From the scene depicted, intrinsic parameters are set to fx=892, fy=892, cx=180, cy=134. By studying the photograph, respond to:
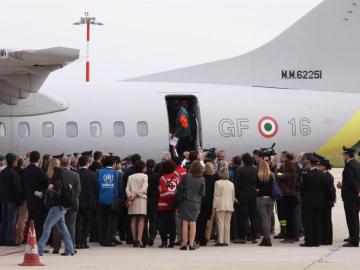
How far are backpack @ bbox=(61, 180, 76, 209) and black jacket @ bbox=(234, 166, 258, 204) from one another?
3.73m

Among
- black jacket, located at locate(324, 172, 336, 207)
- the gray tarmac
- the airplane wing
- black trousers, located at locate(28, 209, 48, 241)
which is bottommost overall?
the gray tarmac

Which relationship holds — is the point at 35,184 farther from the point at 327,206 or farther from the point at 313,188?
the point at 327,206

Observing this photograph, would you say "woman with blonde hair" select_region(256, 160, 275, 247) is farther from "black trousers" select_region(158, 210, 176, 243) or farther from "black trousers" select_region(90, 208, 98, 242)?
"black trousers" select_region(90, 208, 98, 242)

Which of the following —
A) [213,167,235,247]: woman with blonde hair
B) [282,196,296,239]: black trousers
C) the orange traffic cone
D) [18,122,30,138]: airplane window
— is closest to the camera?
the orange traffic cone

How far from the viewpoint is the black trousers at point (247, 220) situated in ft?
58.8

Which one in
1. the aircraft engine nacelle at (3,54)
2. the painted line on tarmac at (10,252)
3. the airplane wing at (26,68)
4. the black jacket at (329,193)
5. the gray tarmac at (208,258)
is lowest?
the gray tarmac at (208,258)

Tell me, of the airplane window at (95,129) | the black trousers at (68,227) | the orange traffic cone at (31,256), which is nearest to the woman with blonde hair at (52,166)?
the black trousers at (68,227)

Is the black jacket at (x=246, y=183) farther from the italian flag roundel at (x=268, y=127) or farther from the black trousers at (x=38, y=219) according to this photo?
the italian flag roundel at (x=268, y=127)

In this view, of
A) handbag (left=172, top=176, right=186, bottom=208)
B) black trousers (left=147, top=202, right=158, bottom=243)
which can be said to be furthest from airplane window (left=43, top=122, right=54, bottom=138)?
handbag (left=172, top=176, right=186, bottom=208)

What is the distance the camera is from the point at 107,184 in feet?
57.0

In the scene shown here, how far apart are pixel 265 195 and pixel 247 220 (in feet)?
2.41

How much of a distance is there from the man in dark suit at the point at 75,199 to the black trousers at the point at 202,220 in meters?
2.63

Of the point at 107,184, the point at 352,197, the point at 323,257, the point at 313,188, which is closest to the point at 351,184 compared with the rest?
the point at 352,197

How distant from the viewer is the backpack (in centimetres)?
1538
